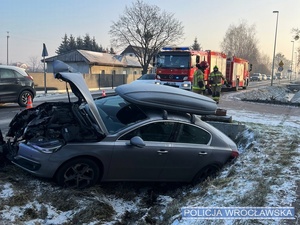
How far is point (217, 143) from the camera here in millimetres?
5762

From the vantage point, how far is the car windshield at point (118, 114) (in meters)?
5.16

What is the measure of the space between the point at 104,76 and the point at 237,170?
27.9m

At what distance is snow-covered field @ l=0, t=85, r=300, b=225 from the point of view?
409 cm

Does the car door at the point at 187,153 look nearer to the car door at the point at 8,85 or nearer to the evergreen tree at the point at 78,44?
the car door at the point at 8,85

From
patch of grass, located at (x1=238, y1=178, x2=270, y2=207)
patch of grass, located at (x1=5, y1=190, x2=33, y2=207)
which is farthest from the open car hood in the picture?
patch of grass, located at (x1=238, y1=178, x2=270, y2=207)

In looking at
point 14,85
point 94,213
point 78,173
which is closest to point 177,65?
point 14,85

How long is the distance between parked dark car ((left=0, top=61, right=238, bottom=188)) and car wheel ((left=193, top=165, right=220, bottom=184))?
0.02 metres

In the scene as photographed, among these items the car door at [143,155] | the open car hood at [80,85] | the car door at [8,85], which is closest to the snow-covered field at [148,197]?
the car door at [143,155]

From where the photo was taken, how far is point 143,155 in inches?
200

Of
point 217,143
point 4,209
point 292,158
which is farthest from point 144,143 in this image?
point 292,158

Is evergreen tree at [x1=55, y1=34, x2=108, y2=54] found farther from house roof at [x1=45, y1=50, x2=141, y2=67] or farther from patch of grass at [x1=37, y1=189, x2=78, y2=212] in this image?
patch of grass at [x1=37, y1=189, x2=78, y2=212]

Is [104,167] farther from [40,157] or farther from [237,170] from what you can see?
A: [237,170]

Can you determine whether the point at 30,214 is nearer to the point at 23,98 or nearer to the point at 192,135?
the point at 192,135

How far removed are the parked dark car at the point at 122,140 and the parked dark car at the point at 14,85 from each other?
7668 millimetres
